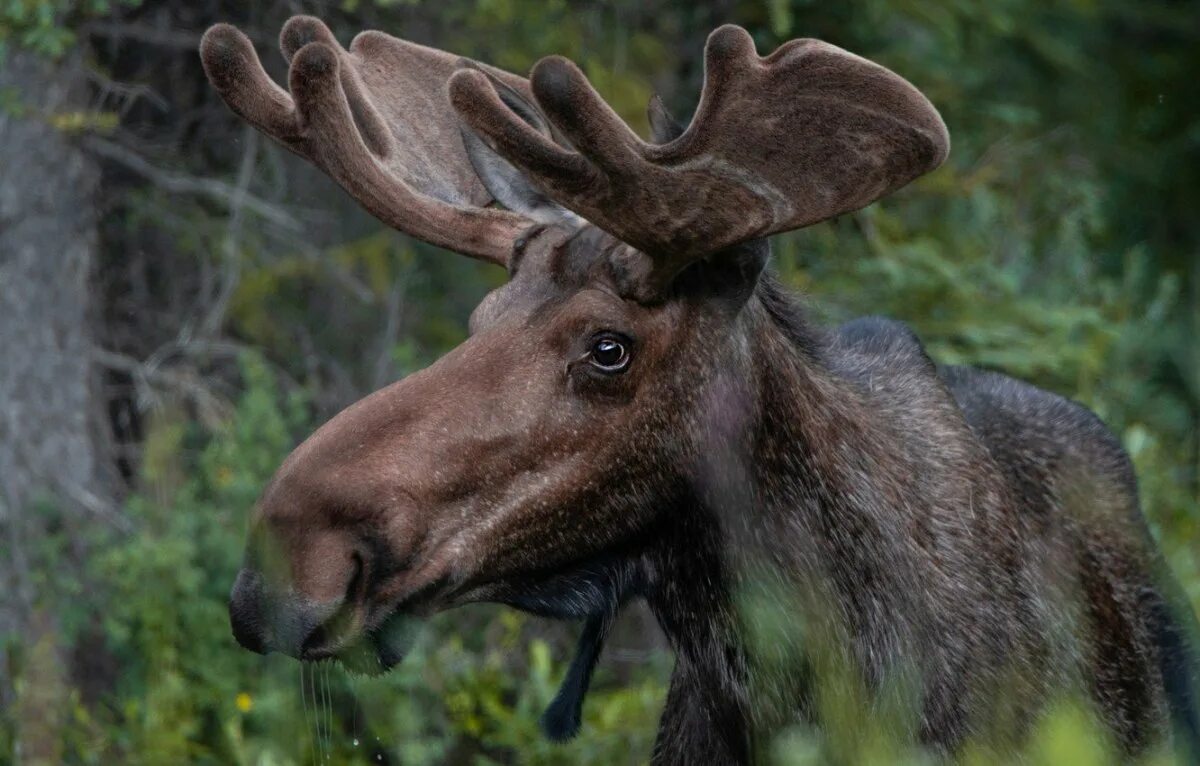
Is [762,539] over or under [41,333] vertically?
over

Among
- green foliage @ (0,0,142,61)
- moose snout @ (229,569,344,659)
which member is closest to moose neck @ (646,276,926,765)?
moose snout @ (229,569,344,659)

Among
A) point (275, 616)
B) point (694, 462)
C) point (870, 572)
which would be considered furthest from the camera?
point (870, 572)

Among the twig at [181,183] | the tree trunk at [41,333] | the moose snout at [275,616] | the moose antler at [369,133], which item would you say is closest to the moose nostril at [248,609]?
the moose snout at [275,616]

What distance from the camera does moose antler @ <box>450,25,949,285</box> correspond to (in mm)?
3488

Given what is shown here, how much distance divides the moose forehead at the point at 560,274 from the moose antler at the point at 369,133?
229mm

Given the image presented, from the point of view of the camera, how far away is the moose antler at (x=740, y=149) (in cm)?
349

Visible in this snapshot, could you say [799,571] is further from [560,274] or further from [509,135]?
[509,135]

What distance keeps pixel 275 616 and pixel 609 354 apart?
2.91 feet

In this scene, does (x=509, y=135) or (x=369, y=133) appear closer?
(x=509, y=135)

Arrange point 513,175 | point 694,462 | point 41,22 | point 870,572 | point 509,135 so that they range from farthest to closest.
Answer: point 41,22 < point 513,175 < point 870,572 < point 694,462 < point 509,135

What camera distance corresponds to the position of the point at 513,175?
439cm

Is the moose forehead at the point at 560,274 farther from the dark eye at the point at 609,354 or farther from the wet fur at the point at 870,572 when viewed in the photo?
the wet fur at the point at 870,572

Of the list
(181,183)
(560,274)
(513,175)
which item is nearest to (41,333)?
(181,183)

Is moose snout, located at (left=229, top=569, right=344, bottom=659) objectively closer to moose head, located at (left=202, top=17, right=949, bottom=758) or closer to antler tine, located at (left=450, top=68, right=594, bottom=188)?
moose head, located at (left=202, top=17, right=949, bottom=758)
